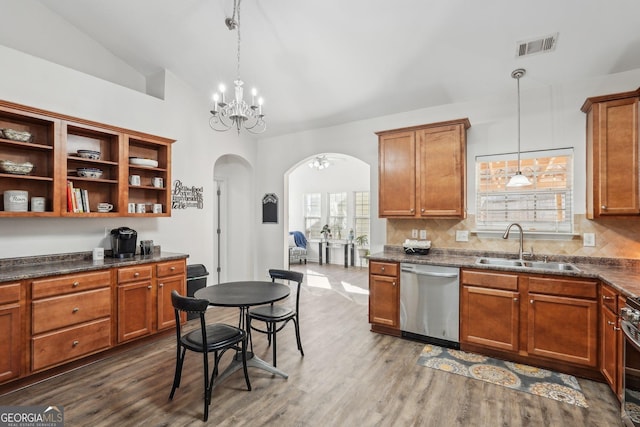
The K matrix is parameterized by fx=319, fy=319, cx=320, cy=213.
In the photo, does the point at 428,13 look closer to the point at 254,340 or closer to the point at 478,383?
the point at 478,383

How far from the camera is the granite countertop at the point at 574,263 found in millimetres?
2396

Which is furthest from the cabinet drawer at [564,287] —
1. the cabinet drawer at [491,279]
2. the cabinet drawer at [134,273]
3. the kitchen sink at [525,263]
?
the cabinet drawer at [134,273]

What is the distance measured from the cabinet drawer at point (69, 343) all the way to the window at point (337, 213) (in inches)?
246

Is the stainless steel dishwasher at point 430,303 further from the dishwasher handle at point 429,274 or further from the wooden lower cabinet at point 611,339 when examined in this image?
the wooden lower cabinet at point 611,339

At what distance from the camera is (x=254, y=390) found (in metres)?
2.55

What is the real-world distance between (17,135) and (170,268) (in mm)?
1837

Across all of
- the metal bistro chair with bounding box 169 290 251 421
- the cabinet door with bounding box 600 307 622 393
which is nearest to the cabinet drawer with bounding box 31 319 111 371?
the metal bistro chair with bounding box 169 290 251 421

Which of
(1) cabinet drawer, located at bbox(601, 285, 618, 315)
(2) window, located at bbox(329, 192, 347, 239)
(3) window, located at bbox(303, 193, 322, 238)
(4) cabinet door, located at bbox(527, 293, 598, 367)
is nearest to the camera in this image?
(1) cabinet drawer, located at bbox(601, 285, 618, 315)

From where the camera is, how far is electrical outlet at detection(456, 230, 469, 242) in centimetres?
383

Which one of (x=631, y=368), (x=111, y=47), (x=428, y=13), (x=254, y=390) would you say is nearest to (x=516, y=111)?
(x=428, y=13)

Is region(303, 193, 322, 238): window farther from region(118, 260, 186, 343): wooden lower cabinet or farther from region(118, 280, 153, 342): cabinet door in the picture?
region(118, 280, 153, 342): cabinet door

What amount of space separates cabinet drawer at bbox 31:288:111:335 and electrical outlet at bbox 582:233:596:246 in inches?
187

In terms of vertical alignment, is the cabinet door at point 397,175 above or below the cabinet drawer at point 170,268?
above

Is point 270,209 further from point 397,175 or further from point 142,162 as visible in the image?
point 397,175
